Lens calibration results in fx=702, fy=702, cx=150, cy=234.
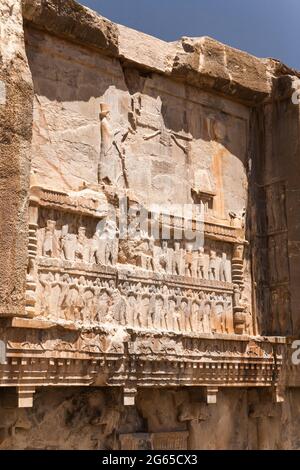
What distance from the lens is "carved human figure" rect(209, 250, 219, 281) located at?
27.9 ft

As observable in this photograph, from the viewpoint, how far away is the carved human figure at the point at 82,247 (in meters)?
7.28

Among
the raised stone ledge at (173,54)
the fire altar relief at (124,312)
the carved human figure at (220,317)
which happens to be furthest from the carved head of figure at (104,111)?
the carved human figure at (220,317)

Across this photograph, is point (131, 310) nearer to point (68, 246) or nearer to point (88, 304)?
point (88, 304)

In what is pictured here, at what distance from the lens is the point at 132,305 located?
756 centimetres

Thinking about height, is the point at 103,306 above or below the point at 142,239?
below

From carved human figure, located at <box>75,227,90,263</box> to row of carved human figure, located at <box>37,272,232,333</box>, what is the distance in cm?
21

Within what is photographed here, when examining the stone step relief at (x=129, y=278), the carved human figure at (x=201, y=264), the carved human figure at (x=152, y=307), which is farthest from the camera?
the carved human figure at (x=201, y=264)

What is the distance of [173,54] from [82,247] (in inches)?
110

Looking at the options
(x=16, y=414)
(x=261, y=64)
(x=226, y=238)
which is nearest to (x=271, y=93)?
(x=261, y=64)

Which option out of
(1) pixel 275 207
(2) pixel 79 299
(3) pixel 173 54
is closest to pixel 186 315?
(2) pixel 79 299

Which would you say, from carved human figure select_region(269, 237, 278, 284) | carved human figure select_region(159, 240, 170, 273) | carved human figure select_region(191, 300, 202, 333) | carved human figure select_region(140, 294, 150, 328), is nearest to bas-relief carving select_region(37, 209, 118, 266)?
carved human figure select_region(140, 294, 150, 328)

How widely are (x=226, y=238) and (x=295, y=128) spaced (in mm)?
1801

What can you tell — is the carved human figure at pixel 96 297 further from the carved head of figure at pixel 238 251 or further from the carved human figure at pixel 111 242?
the carved head of figure at pixel 238 251

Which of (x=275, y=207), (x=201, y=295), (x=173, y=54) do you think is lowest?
(x=201, y=295)
